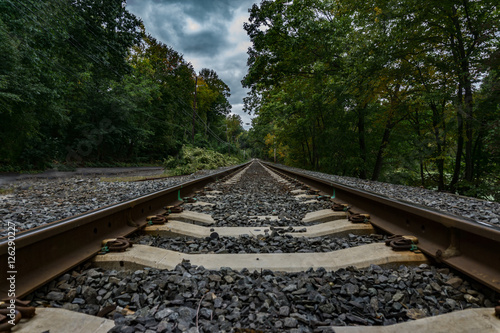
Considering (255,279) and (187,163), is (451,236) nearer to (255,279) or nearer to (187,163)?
(255,279)

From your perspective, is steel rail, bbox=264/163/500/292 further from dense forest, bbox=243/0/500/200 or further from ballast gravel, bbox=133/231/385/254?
dense forest, bbox=243/0/500/200

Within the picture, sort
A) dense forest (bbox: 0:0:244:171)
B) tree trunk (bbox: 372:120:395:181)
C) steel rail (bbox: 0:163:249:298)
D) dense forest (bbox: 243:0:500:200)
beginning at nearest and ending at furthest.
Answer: steel rail (bbox: 0:163:249:298) < dense forest (bbox: 243:0:500:200) < dense forest (bbox: 0:0:244:171) < tree trunk (bbox: 372:120:395:181)

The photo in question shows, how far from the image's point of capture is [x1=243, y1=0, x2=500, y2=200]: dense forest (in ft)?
18.4

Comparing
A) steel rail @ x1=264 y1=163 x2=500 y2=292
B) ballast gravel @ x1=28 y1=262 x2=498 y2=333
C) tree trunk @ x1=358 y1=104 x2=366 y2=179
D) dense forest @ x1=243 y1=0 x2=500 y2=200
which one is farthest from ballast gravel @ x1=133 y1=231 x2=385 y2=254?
tree trunk @ x1=358 y1=104 x2=366 y2=179

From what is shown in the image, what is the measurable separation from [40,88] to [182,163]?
264 inches

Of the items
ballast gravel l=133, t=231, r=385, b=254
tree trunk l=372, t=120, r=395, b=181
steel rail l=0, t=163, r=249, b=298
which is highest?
tree trunk l=372, t=120, r=395, b=181

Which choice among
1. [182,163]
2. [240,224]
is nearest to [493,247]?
[240,224]

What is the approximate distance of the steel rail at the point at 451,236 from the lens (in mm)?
1210

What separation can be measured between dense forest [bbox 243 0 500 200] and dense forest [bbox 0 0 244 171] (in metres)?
8.95

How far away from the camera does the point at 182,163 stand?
12578 millimetres

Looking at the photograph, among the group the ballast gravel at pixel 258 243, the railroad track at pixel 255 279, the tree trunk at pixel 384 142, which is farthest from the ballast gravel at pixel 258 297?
the tree trunk at pixel 384 142

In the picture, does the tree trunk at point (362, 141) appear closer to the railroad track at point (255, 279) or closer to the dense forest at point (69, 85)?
the railroad track at point (255, 279)

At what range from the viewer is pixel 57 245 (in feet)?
4.73

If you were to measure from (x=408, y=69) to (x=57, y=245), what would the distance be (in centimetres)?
858
